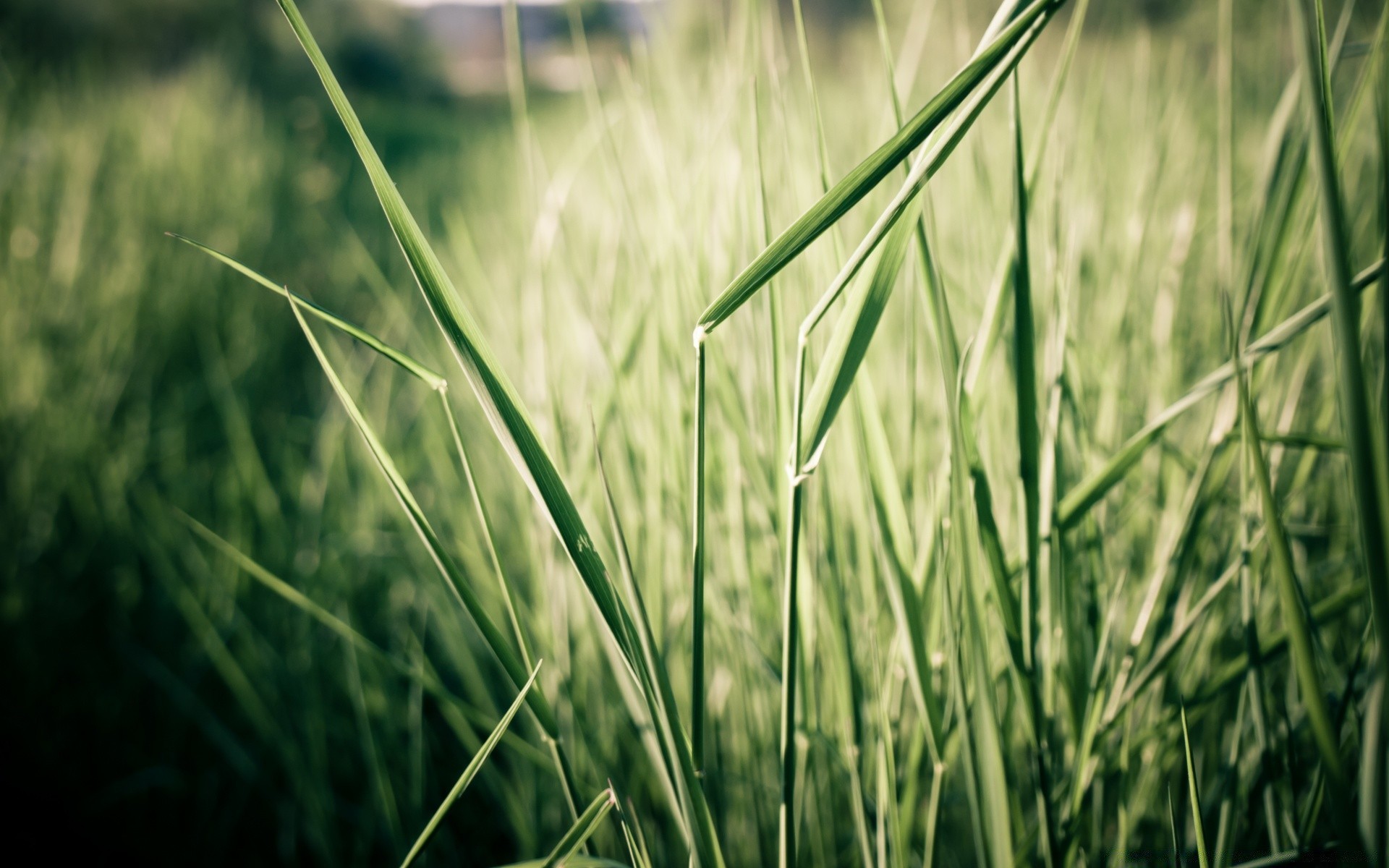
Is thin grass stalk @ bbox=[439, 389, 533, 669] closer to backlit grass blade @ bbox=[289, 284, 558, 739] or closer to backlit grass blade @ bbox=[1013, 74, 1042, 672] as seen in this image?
backlit grass blade @ bbox=[289, 284, 558, 739]

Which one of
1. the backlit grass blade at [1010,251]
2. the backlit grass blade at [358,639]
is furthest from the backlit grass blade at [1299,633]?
the backlit grass blade at [358,639]

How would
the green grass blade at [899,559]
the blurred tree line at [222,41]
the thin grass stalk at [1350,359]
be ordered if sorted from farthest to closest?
the blurred tree line at [222,41]
the green grass blade at [899,559]
the thin grass stalk at [1350,359]

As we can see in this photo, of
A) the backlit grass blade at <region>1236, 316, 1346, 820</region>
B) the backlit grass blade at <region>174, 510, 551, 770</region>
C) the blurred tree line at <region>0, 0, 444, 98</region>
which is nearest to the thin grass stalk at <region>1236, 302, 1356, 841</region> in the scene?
the backlit grass blade at <region>1236, 316, 1346, 820</region>

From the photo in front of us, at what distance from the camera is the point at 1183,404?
8.1 inches

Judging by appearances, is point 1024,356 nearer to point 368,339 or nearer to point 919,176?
point 919,176

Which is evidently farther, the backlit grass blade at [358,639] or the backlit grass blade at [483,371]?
the backlit grass blade at [358,639]

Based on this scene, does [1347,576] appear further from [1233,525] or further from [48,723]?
[48,723]

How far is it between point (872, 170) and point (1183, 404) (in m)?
0.15

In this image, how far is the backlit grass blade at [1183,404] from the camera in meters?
0.18

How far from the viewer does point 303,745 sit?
47 cm

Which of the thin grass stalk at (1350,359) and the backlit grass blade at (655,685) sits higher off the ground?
the thin grass stalk at (1350,359)

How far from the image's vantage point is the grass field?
165mm

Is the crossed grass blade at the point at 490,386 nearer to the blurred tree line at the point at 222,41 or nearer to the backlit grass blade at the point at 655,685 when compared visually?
the backlit grass blade at the point at 655,685

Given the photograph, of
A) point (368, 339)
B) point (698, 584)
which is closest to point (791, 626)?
point (698, 584)
